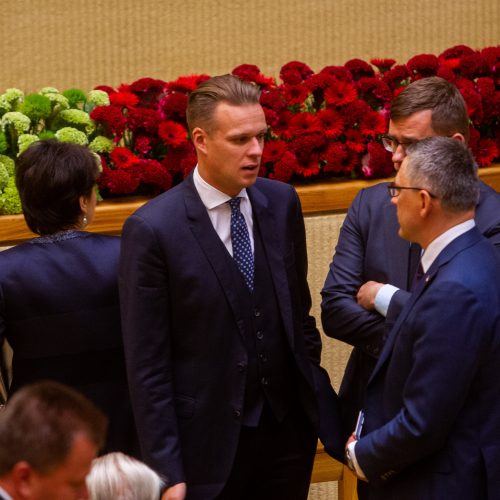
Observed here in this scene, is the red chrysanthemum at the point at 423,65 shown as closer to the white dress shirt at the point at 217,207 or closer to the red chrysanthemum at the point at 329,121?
the red chrysanthemum at the point at 329,121

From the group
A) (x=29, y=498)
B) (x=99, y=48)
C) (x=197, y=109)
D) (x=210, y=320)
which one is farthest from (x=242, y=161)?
(x=99, y=48)

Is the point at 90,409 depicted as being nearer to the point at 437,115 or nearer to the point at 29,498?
the point at 29,498

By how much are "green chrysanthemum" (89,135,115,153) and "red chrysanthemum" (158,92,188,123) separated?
9.0 inches

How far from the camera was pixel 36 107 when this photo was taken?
12.5 feet

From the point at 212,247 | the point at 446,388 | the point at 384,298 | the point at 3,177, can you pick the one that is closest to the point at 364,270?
the point at 384,298

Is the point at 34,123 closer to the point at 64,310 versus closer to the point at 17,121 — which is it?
the point at 17,121

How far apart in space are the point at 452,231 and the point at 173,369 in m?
0.87

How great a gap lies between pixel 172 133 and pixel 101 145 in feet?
0.85

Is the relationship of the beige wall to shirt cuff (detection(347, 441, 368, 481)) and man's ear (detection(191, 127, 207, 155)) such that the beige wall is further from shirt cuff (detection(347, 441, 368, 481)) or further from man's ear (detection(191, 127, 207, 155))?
shirt cuff (detection(347, 441, 368, 481))

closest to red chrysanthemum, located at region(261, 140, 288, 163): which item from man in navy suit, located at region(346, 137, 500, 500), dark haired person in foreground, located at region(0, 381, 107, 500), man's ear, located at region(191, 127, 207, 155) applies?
man's ear, located at region(191, 127, 207, 155)

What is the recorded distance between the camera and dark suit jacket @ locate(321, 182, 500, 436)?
10.2ft

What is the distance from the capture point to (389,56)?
6012mm

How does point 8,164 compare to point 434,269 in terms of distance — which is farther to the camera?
point 8,164

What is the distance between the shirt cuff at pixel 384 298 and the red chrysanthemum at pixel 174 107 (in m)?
1.24
